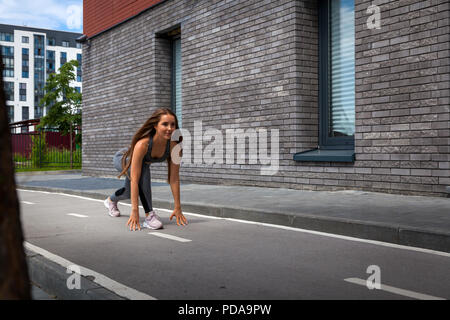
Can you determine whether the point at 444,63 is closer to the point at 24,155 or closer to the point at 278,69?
the point at 278,69

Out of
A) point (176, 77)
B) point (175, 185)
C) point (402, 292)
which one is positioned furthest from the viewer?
point (176, 77)

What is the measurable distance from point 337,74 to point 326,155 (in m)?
1.82

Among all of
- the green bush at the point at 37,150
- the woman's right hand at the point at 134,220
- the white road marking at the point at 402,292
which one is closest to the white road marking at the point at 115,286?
the white road marking at the point at 402,292

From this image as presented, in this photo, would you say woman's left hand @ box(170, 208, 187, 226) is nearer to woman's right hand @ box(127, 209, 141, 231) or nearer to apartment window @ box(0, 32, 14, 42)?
woman's right hand @ box(127, 209, 141, 231)

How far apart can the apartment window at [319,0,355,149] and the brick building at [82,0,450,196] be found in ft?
0.07

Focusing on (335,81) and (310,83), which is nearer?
(335,81)

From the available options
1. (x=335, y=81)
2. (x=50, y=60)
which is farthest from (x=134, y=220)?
(x=50, y=60)

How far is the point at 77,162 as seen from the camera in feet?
85.6

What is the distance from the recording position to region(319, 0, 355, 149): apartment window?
10062 mm

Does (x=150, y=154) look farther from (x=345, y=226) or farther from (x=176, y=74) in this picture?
(x=176, y=74)

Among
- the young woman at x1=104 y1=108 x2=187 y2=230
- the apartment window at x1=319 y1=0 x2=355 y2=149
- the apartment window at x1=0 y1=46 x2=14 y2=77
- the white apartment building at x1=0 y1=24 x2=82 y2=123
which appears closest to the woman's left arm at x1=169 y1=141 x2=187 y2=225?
the young woman at x1=104 y1=108 x2=187 y2=230

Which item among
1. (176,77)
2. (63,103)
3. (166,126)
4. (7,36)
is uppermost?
(7,36)

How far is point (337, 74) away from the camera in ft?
34.1
